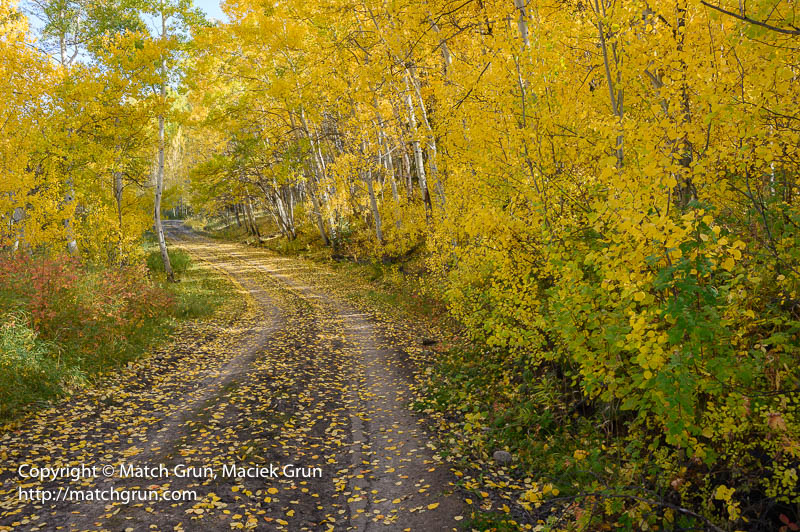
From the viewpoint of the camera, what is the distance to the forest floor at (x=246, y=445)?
15.2ft

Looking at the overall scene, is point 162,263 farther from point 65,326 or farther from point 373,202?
point 65,326

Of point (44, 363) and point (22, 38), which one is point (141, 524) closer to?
point (44, 363)

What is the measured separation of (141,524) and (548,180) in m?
5.58

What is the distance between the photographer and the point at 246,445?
6098 mm

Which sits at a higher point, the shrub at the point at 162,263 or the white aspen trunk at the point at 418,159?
the white aspen trunk at the point at 418,159

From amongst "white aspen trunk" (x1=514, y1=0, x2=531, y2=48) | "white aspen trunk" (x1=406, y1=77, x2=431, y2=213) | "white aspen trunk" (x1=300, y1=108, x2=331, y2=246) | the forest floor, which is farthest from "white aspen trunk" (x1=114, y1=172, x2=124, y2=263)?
"white aspen trunk" (x1=514, y1=0, x2=531, y2=48)

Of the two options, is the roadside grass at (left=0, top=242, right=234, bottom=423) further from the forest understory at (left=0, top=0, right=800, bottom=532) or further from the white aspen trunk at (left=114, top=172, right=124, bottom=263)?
the white aspen trunk at (left=114, top=172, right=124, bottom=263)

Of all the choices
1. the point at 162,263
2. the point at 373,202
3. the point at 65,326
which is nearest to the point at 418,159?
the point at 373,202

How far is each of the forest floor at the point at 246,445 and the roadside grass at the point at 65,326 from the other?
0.39 metres

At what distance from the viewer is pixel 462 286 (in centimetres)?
880

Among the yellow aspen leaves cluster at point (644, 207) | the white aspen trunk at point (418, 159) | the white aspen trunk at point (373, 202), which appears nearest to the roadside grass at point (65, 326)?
the yellow aspen leaves cluster at point (644, 207)

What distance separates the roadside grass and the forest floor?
0.39m

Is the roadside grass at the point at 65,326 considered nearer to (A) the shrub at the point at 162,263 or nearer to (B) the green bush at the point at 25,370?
(B) the green bush at the point at 25,370

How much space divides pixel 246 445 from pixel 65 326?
209 inches
